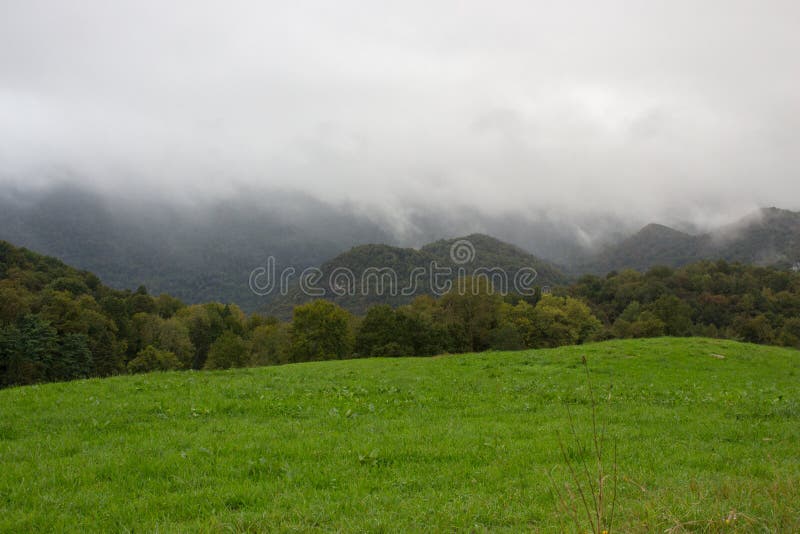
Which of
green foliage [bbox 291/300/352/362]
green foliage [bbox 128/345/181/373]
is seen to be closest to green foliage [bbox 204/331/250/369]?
green foliage [bbox 128/345/181/373]

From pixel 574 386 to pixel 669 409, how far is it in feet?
12.9

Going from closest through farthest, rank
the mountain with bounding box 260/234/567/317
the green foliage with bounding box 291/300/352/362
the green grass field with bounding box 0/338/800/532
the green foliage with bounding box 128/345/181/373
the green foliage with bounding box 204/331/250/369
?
the green grass field with bounding box 0/338/800/532 → the green foliage with bounding box 291/300/352/362 → the green foliage with bounding box 128/345/181/373 → the green foliage with bounding box 204/331/250/369 → the mountain with bounding box 260/234/567/317

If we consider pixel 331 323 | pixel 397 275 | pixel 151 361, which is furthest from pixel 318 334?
pixel 397 275

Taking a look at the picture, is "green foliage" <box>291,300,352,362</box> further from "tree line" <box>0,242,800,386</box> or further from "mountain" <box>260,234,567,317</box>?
"mountain" <box>260,234,567,317</box>

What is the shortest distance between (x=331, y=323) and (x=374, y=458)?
53273 millimetres

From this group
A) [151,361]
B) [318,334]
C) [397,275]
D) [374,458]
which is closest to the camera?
[374,458]

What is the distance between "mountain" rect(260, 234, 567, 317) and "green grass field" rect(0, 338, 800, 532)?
106284 mm

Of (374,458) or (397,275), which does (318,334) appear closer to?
(374,458)

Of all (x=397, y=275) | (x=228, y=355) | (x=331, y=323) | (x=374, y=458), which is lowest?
(x=228, y=355)

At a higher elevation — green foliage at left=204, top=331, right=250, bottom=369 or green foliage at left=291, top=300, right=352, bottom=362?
green foliage at left=291, top=300, right=352, bottom=362

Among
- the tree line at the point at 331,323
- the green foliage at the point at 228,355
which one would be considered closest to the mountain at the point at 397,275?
the tree line at the point at 331,323

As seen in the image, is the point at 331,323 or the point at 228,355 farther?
the point at 228,355

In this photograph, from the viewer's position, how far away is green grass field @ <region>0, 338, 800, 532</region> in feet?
16.8

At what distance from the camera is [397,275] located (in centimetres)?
14450
